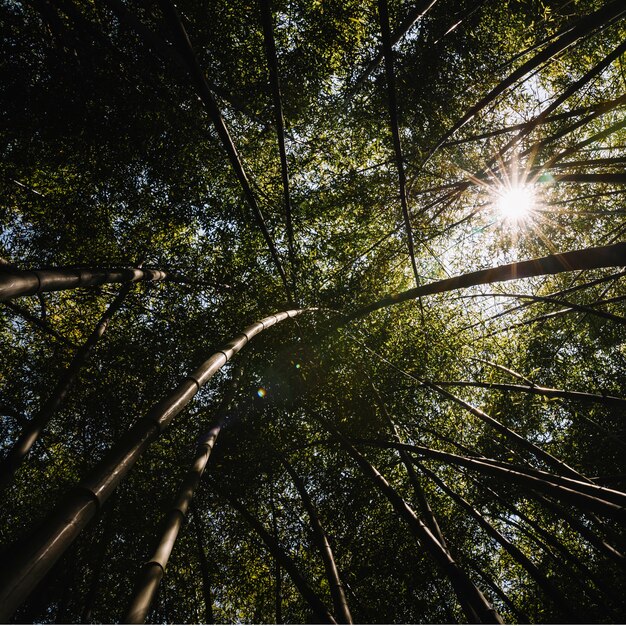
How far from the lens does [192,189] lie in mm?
4363

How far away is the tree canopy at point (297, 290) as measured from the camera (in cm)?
377

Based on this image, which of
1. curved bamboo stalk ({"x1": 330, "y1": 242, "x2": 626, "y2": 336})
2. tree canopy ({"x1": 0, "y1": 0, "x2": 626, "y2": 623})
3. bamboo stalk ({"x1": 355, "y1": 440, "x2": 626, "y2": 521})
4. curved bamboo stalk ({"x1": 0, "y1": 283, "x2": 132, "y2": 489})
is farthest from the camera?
tree canopy ({"x1": 0, "y1": 0, "x2": 626, "y2": 623})

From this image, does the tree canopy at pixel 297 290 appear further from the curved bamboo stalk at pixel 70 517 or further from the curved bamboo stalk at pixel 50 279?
the curved bamboo stalk at pixel 70 517

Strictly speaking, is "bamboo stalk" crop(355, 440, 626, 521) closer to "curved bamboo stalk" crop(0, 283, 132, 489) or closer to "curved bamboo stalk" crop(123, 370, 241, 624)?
"curved bamboo stalk" crop(123, 370, 241, 624)

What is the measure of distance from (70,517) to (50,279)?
42.5 inches

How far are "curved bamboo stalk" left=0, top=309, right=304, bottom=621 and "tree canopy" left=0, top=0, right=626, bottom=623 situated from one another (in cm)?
247

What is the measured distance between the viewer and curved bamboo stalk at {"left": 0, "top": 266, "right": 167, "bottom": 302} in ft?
4.24

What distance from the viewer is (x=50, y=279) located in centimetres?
157

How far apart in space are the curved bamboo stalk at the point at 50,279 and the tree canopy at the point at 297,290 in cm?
140

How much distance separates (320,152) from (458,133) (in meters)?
1.71

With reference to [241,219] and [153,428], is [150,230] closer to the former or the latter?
[241,219]

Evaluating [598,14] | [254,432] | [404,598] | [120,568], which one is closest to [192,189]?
[254,432]

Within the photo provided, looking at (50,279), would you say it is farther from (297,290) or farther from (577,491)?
(297,290)

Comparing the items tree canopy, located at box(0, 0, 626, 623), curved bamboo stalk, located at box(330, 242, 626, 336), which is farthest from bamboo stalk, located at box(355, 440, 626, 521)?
tree canopy, located at box(0, 0, 626, 623)
